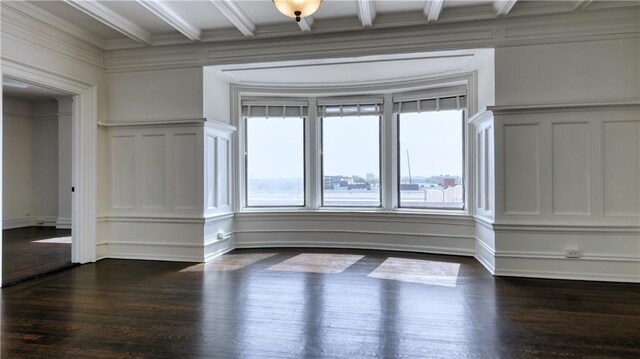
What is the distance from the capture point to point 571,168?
4.06 meters

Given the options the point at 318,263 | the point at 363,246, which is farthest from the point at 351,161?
the point at 318,263

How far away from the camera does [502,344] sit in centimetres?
251

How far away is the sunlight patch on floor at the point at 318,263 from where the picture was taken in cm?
448

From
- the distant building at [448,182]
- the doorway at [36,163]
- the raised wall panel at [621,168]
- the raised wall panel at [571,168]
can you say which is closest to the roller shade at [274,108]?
the distant building at [448,182]

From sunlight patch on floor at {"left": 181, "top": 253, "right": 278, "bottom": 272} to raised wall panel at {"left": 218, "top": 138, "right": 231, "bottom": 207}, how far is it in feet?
2.61

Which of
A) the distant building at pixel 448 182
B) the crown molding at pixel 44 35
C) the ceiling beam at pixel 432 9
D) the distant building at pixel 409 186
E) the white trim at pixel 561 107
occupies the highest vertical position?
the ceiling beam at pixel 432 9

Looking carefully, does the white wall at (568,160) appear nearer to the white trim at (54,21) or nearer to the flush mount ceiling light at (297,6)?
the flush mount ceiling light at (297,6)

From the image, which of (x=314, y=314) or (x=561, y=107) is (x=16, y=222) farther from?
(x=561, y=107)

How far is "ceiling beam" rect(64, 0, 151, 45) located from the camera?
3.84m

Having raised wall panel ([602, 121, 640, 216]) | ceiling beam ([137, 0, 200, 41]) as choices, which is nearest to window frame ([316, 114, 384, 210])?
ceiling beam ([137, 0, 200, 41])

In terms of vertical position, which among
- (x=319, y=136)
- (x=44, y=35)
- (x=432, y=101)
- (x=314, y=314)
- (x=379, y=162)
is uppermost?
(x=44, y=35)

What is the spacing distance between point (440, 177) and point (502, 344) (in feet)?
10.7

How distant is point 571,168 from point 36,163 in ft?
33.9

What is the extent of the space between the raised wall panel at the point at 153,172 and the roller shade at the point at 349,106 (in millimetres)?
2504
